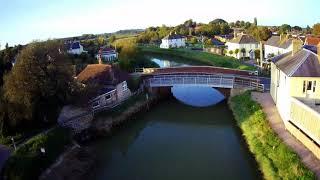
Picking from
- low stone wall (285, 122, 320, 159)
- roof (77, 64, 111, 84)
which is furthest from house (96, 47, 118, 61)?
low stone wall (285, 122, 320, 159)

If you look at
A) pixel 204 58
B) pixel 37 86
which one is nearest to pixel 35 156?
pixel 37 86

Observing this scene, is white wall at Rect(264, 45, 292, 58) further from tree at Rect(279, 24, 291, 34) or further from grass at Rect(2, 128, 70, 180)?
grass at Rect(2, 128, 70, 180)

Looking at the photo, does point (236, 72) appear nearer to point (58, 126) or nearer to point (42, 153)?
point (58, 126)

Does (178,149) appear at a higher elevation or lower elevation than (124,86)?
lower

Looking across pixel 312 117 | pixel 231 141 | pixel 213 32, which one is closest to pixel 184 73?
pixel 231 141

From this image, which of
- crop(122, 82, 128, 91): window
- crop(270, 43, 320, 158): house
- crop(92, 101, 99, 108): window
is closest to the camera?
crop(270, 43, 320, 158): house

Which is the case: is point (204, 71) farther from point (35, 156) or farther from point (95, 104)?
point (35, 156)
